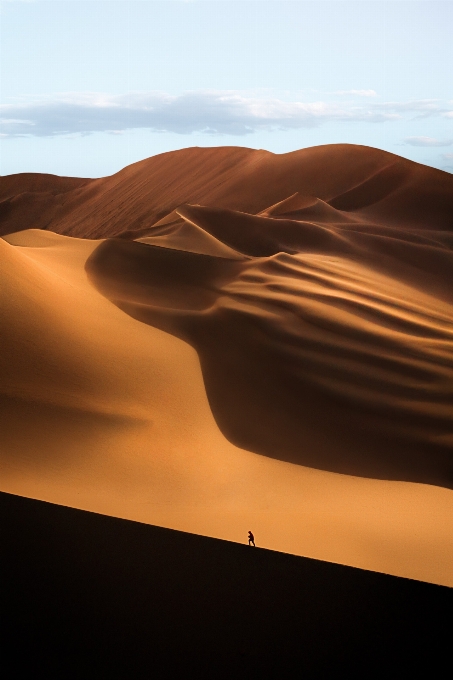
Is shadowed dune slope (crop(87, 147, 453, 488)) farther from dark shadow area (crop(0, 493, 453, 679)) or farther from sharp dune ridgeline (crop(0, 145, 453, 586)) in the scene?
dark shadow area (crop(0, 493, 453, 679))

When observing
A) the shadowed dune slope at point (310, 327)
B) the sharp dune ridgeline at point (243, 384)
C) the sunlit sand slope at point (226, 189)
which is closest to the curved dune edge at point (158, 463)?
the sharp dune ridgeline at point (243, 384)

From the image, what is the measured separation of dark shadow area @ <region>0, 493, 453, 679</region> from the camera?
12.2 ft

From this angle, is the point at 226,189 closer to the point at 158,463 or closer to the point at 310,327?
the point at 310,327

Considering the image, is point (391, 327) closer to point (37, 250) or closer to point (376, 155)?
point (37, 250)

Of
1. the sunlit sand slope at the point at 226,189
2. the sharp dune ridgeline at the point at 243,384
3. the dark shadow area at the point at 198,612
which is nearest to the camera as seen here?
the dark shadow area at the point at 198,612

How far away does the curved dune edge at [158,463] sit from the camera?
18.0 ft

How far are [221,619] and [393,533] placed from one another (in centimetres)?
227

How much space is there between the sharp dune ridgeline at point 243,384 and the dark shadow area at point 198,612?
1.12 m

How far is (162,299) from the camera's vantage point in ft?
38.8

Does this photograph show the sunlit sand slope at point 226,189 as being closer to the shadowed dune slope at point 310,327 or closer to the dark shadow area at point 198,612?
the shadowed dune slope at point 310,327

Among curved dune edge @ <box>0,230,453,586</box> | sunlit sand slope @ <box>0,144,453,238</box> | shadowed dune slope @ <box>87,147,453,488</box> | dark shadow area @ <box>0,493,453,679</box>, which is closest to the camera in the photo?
dark shadow area @ <box>0,493,453,679</box>

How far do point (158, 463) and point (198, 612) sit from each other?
8.88 ft

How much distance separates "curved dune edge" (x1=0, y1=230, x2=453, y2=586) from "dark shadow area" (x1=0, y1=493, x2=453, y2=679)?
112cm

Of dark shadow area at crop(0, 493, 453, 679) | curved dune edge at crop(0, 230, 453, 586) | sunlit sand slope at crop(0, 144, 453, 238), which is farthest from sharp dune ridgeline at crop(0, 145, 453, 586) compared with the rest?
sunlit sand slope at crop(0, 144, 453, 238)
